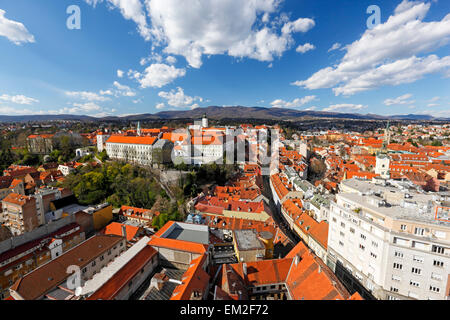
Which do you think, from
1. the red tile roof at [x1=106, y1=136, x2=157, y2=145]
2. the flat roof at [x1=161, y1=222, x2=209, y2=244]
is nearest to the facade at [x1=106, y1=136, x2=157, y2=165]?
the red tile roof at [x1=106, y1=136, x2=157, y2=145]

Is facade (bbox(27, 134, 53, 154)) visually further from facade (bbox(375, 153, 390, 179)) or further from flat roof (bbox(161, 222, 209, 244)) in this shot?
facade (bbox(375, 153, 390, 179))

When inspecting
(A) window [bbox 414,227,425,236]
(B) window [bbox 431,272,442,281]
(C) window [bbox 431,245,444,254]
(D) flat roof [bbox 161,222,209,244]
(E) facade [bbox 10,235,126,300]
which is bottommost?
(E) facade [bbox 10,235,126,300]

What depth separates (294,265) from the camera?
13422 mm

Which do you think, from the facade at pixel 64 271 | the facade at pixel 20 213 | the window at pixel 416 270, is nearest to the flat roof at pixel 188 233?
the facade at pixel 64 271

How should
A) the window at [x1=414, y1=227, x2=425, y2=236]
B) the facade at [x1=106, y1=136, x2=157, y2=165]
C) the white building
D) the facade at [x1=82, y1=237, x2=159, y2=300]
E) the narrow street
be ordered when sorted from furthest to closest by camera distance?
the white building < the facade at [x1=106, y1=136, x2=157, y2=165] < the narrow street < the window at [x1=414, y1=227, x2=425, y2=236] < the facade at [x1=82, y1=237, x2=159, y2=300]

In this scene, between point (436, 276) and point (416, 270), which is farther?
point (416, 270)

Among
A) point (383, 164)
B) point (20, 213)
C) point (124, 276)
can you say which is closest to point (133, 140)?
point (20, 213)

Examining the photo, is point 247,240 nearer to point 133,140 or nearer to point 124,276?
point 124,276

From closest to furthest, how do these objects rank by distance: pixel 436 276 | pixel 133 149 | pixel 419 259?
pixel 436 276, pixel 419 259, pixel 133 149

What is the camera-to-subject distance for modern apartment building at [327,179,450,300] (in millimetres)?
11430

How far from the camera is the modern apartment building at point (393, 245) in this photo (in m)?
11.4

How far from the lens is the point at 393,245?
12141 millimetres

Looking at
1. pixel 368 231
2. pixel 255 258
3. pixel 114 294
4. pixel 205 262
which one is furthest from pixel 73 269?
pixel 368 231
